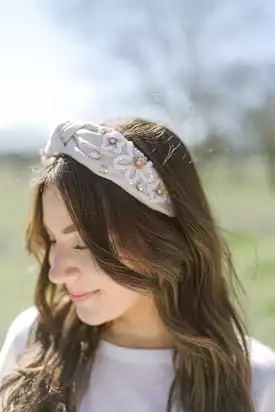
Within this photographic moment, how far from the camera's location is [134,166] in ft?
2.42

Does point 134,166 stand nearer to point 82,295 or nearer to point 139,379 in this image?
point 82,295

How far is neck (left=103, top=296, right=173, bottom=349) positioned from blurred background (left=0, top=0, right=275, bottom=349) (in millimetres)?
172

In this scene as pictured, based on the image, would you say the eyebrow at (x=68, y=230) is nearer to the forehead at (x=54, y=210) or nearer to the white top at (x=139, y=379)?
the forehead at (x=54, y=210)

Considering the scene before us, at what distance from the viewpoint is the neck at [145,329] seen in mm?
828

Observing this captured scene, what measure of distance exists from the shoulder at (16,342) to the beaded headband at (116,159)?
0.29 m

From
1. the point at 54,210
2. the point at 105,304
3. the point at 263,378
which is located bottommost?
the point at 263,378

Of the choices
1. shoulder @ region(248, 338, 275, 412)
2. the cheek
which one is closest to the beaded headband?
the cheek

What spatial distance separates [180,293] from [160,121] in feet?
0.77

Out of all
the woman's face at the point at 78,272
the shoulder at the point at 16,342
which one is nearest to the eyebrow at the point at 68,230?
the woman's face at the point at 78,272

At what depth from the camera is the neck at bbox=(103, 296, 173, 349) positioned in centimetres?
83

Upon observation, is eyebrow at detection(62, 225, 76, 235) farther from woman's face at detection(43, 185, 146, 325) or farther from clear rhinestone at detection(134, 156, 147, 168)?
clear rhinestone at detection(134, 156, 147, 168)

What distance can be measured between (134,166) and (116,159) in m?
0.02

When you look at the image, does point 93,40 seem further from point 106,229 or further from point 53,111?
point 106,229

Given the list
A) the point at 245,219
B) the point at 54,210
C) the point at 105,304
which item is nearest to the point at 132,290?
the point at 105,304
